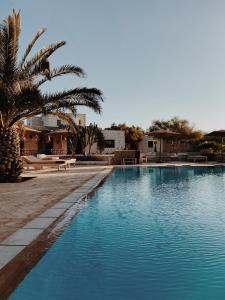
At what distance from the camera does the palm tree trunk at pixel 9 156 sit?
42.2ft

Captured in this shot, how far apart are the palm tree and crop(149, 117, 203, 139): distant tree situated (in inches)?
1587

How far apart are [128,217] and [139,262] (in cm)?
267

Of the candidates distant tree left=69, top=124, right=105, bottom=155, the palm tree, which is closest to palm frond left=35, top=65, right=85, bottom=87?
the palm tree

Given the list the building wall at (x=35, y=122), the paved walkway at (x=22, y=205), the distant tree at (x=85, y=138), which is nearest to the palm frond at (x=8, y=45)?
the paved walkway at (x=22, y=205)

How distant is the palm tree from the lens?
12.0 meters

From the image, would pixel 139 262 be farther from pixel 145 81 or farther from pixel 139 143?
pixel 139 143

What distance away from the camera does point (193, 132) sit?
5281 centimetres

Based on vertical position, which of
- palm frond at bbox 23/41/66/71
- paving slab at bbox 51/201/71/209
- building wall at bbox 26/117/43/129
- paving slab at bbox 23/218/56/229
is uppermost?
building wall at bbox 26/117/43/129

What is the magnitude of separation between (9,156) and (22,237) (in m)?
8.41

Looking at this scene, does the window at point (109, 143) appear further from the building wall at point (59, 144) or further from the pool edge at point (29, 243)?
the pool edge at point (29, 243)

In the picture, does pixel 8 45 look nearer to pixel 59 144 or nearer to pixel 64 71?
pixel 64 71

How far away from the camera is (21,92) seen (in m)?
11.8

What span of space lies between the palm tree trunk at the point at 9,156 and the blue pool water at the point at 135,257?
19.1ft

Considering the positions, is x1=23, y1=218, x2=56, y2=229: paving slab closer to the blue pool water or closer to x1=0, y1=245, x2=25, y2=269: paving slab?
the blue pool water
